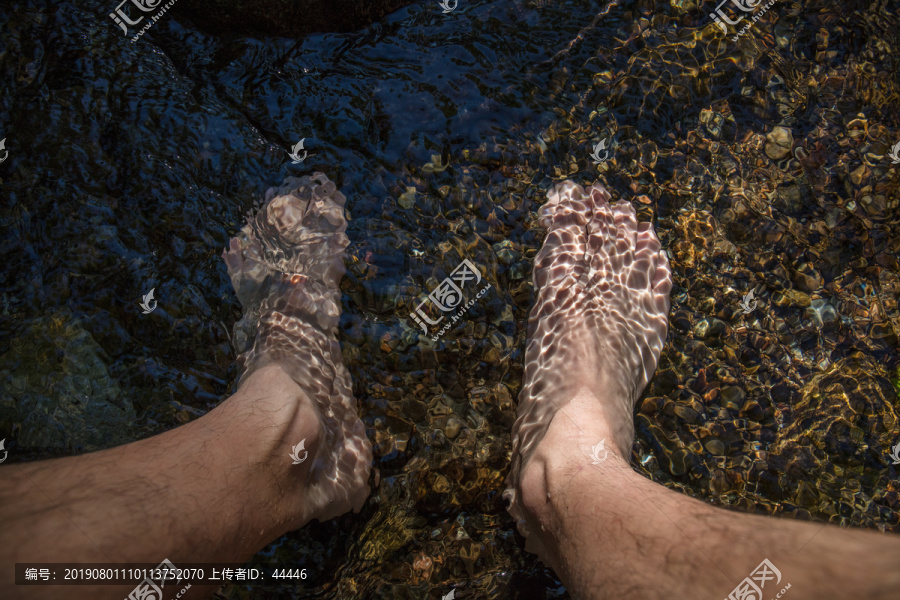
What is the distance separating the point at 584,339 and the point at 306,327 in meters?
1.38

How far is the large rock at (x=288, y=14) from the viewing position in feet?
10.3

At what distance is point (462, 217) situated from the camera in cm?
303

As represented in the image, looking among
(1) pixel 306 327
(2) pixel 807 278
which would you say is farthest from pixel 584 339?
(1) pixel 306 327

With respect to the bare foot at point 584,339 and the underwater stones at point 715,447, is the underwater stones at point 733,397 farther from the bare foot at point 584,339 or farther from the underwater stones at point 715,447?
the bare foot at point 584,339

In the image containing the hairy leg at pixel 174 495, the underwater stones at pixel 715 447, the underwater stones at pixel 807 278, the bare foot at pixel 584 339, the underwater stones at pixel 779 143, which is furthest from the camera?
the underwater stones at pixel 779 143

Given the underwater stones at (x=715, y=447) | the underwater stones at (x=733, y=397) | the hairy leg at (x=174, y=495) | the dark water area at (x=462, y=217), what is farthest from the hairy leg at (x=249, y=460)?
the underwater stones at (x=733, y=397)

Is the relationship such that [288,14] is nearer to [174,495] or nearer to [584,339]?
[584,339]

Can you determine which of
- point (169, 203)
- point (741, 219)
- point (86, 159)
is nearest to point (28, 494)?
point (169, 203)

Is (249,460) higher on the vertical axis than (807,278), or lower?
lower

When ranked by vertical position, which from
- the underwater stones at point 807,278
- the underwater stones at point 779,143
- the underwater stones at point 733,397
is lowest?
the underwater stones at point 733,397

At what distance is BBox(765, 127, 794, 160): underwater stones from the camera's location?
307cm

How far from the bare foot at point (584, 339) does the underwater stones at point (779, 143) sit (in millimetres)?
774

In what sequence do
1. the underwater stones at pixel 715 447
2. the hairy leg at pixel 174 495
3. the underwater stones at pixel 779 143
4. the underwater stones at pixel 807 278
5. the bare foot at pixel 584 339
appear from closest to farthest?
the hairy leg at pixel 174 495
the bare foot at pixel 584 339
the underwater stones at pixel 715 447
the underwater stones at pixel 807 278
the underwater stones at pixel 779 143

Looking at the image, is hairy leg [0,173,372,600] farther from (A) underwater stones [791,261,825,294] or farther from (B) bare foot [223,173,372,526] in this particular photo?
(A) underwater stones [791,261,825,294]
